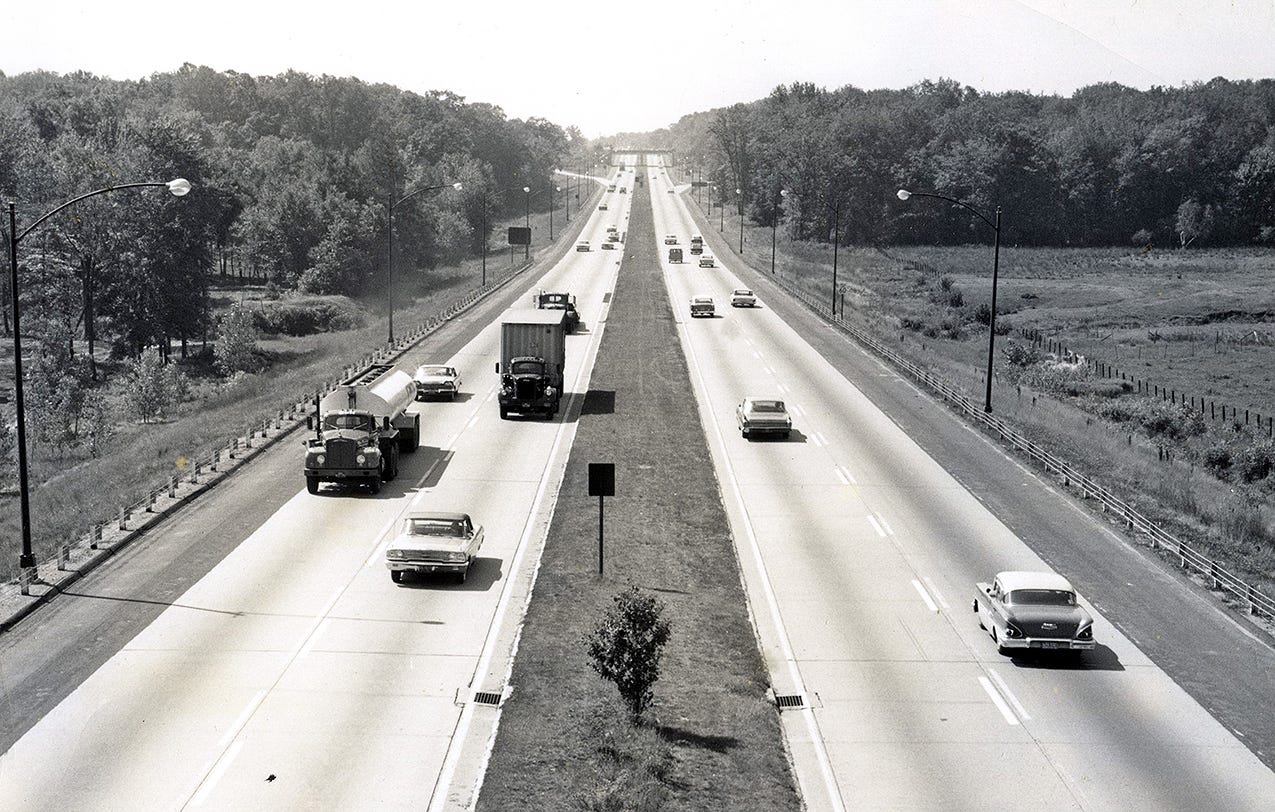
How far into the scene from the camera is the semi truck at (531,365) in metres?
49.8

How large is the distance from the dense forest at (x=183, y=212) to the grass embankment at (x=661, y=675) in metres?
40.5

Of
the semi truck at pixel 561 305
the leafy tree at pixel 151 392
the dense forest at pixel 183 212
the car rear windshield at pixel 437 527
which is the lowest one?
the leafy tree at pixel 151 392

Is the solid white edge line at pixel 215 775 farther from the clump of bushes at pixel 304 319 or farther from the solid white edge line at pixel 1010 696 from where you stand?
the clump of bushes at pixel 304 319

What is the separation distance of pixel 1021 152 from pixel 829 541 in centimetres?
15748

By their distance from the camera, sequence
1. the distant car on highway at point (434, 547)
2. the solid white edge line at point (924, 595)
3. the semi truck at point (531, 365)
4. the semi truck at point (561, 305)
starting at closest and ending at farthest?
the solid white edge line at point (924, 595), the distant car on highway at point (434, 547), the semi truck at point (531, 365), the semi truck at point (561, 305)

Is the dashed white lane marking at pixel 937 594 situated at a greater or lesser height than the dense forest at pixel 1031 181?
lesser

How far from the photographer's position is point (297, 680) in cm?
2342

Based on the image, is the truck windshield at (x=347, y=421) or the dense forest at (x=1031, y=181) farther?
the dense forest at (x=1031, y=181)

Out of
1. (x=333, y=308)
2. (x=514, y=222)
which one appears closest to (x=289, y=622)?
(x=333, y=308)

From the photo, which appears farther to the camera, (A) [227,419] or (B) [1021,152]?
(B) [1021,152]

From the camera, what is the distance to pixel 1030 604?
26.0 metres

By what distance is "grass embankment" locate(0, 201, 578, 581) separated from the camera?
38.3 m

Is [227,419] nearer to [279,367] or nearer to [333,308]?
[279,367]

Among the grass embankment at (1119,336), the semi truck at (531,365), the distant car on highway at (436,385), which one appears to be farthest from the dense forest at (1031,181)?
the semi truck at (531,365)
